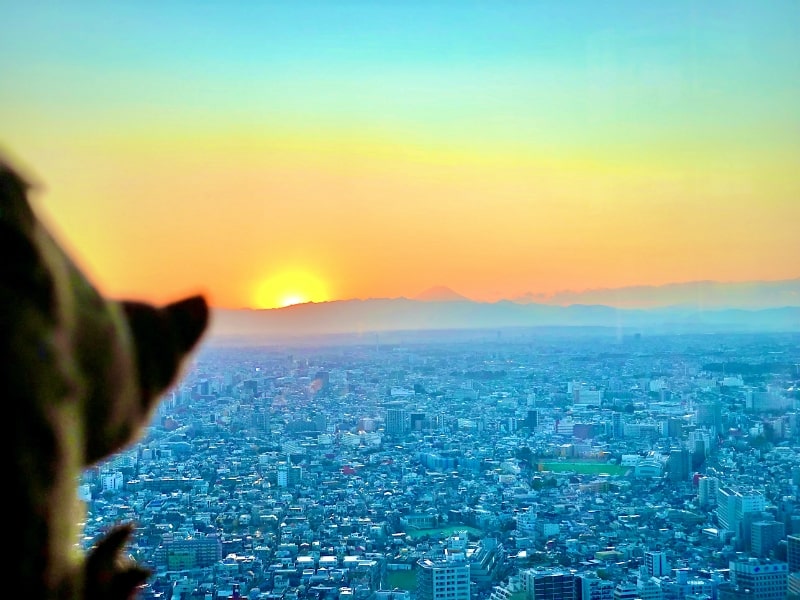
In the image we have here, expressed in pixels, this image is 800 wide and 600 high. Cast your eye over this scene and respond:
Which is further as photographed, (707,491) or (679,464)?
(679,464)

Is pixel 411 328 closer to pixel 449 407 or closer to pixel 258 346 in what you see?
pixel 449 407

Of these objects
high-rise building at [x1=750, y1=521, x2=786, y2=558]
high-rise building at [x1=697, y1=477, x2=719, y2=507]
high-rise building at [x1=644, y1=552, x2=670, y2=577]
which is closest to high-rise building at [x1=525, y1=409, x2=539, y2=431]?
high-rise building at [x1=697, y1=477, x2=719, y2=507]

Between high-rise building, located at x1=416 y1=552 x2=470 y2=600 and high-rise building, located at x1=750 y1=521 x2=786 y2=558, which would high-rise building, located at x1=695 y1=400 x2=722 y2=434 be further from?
high-rise building, located at x1=416 y1=552 x2=470 y2=600

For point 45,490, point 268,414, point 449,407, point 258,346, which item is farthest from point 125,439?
point 449,407

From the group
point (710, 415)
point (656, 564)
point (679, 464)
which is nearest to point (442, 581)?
point (656, 564)

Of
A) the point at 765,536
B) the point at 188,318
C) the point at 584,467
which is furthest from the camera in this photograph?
the point at 584,467

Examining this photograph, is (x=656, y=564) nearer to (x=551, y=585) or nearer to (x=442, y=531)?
(x=551, y=585)

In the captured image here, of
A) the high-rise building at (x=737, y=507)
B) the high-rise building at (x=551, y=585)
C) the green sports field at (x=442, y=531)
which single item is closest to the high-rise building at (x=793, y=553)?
the high-rise building at (x=737, y=507)
